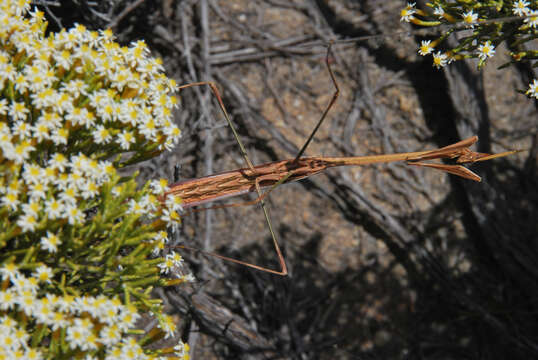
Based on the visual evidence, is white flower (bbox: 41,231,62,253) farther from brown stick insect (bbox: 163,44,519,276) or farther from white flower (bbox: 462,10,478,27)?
white flower (bbox: 462,10,478,27)

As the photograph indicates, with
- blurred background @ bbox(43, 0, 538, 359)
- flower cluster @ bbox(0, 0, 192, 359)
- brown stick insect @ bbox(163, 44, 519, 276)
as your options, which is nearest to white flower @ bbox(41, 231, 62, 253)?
flower cluster @ bbox(0, 0, 192, 359)

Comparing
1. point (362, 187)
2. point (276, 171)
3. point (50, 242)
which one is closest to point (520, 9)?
point (276, 171)

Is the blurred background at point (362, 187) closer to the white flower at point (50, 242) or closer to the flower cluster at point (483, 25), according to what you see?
the flower cluster at point (483, 25)

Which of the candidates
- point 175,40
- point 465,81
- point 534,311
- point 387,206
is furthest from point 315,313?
point 175,40

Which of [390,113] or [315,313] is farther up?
[390,113]

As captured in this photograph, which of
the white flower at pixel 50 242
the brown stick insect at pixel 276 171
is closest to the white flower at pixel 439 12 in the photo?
the brown stick insect at pixel 276 171

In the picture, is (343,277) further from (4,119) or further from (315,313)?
(4,119)
